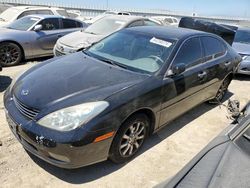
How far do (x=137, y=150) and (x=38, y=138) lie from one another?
53.9 inches

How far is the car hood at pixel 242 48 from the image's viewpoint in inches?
317

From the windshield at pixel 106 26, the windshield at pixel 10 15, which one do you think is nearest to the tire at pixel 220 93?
the windshield at pixel 106 26

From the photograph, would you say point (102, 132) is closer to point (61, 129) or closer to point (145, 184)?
point (61, 129)

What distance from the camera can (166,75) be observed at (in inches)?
146

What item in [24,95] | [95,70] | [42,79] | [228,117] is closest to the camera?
[24,95]

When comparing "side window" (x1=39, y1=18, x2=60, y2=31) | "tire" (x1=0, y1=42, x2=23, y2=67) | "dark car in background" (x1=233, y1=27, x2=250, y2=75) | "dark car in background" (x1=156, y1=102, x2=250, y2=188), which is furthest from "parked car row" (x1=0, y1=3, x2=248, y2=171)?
"side window" (x1=39, y1=18, x2=60, y2=31)

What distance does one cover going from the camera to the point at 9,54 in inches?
294

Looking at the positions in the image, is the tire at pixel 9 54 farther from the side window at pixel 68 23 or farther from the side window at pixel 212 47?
the side window at pixel 212 47

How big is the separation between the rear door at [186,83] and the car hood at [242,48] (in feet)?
13.1

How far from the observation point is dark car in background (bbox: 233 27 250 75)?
786cm

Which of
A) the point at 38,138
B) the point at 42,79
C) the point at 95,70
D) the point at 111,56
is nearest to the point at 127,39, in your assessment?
the point at 111,56

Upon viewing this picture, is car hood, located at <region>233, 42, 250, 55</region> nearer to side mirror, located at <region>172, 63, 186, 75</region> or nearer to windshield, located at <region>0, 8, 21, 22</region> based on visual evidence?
side mirror, located at <region>172, 63, 186, 75</region>

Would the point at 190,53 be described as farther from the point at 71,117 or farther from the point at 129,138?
the point at 71,117

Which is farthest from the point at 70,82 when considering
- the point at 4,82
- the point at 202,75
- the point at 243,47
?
the point at 243,47
